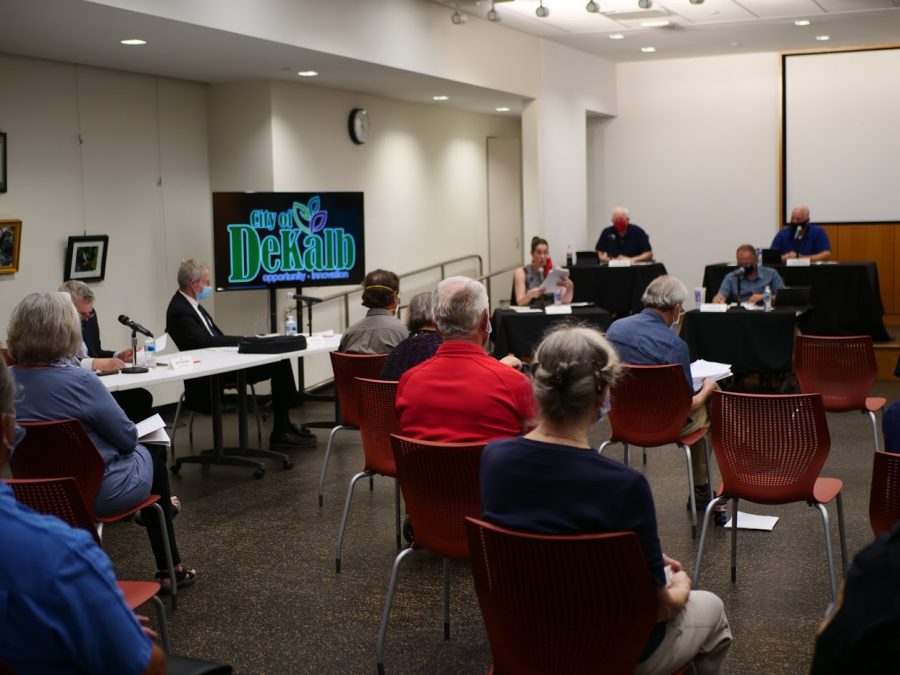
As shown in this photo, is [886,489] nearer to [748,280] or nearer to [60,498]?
[60,498]

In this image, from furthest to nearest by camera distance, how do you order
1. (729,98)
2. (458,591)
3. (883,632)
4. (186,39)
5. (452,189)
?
(729,98) < (452,189) < (186,39) < (458,591) < (883,632)

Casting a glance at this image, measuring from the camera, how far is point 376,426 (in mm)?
4539

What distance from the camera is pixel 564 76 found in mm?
12531

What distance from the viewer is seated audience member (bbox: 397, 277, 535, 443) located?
346cm

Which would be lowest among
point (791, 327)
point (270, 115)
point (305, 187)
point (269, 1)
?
point (791, 327)

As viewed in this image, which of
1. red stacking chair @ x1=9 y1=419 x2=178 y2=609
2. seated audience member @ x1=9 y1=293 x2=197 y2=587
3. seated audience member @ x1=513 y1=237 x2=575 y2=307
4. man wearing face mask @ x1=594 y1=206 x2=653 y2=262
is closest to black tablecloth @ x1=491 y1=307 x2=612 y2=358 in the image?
seated audience member @ x1=513 y1=237 x2=575 y2=307

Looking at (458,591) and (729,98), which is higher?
(729,98)

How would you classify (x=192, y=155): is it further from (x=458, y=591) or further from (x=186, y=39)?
(x=458, y=591)

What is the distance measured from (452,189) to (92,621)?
11.0 m

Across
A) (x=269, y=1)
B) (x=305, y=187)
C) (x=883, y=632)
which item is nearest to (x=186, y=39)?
(x=269, y=1)

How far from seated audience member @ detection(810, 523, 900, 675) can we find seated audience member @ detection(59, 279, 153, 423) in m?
4.73

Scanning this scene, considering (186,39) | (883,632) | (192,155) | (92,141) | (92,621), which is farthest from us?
(192,155)

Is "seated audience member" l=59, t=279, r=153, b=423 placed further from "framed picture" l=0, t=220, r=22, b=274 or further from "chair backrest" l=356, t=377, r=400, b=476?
"chair backrest" l=356, t=377, r=400, b=476

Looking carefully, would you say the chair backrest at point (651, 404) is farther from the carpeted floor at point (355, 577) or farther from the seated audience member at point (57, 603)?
the seated audience member at point (57, 603)
